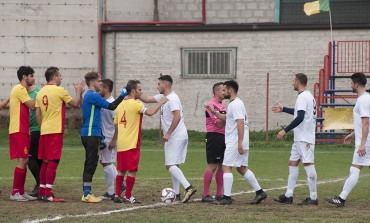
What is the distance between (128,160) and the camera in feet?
49.6

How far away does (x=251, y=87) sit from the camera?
106ft

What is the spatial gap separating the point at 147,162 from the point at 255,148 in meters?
6.21

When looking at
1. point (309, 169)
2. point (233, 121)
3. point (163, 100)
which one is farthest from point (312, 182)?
point (163, 100)

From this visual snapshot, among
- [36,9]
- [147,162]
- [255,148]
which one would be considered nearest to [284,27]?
[255,148]

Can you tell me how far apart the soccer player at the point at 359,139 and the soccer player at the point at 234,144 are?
3.98 feet

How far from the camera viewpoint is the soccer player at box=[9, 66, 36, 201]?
612 inches

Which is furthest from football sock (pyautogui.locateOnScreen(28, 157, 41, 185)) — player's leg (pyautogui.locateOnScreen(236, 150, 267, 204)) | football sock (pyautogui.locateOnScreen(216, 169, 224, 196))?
player's leg (pyautogui.locateOnScreen(236, 150, 267, 204))

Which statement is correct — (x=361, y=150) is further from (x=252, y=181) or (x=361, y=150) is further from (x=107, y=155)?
(x=107, y=155)

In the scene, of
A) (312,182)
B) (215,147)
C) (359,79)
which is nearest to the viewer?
(359,79)

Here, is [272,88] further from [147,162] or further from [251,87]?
[147,162]

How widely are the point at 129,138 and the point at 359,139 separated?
3.47 metres

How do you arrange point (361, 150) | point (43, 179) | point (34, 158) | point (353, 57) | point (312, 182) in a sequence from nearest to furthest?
point (361, 150) → point (312, 182) → point (43, 179) → point (34, 158) → point (353, 57)

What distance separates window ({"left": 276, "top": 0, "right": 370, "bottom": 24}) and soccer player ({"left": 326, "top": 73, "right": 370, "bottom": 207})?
58.6 feet

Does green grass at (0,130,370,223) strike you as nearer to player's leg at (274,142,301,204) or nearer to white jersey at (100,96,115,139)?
player's leg at (274,142,301,204)
